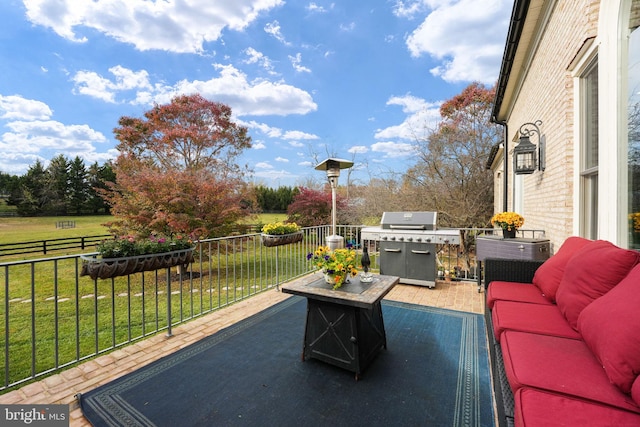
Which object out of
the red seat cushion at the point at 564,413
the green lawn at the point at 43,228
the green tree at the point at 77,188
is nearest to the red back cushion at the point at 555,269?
the red seat cushion at the point at 564,413

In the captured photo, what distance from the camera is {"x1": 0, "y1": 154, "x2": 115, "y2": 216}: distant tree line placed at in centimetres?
A: 1881

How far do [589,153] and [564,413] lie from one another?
2638mm

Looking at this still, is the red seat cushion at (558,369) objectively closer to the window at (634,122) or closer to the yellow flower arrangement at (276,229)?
the window at (634,122)

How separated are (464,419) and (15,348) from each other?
5.10m

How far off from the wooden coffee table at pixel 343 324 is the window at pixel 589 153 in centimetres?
200

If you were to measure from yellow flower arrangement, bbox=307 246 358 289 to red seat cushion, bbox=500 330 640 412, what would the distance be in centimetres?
112

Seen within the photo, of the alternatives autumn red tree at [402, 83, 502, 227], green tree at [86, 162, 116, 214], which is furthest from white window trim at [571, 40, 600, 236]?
green tree at [86, 162, 116, 214]

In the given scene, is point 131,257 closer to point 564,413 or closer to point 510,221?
point 564,413

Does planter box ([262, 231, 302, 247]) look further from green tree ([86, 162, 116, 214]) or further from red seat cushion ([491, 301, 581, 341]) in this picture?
green tree ([86, 162, 116, 214])

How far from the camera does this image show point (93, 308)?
17.3ft

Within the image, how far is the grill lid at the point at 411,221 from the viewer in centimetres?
449

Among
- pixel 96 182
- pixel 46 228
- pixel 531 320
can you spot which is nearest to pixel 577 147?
pixel 531 320

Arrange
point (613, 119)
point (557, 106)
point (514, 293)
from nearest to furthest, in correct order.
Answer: point (613, 119), point (514, 293), point (557, 106)

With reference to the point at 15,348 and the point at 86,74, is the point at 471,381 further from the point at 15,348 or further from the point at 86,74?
the point at 86,74
